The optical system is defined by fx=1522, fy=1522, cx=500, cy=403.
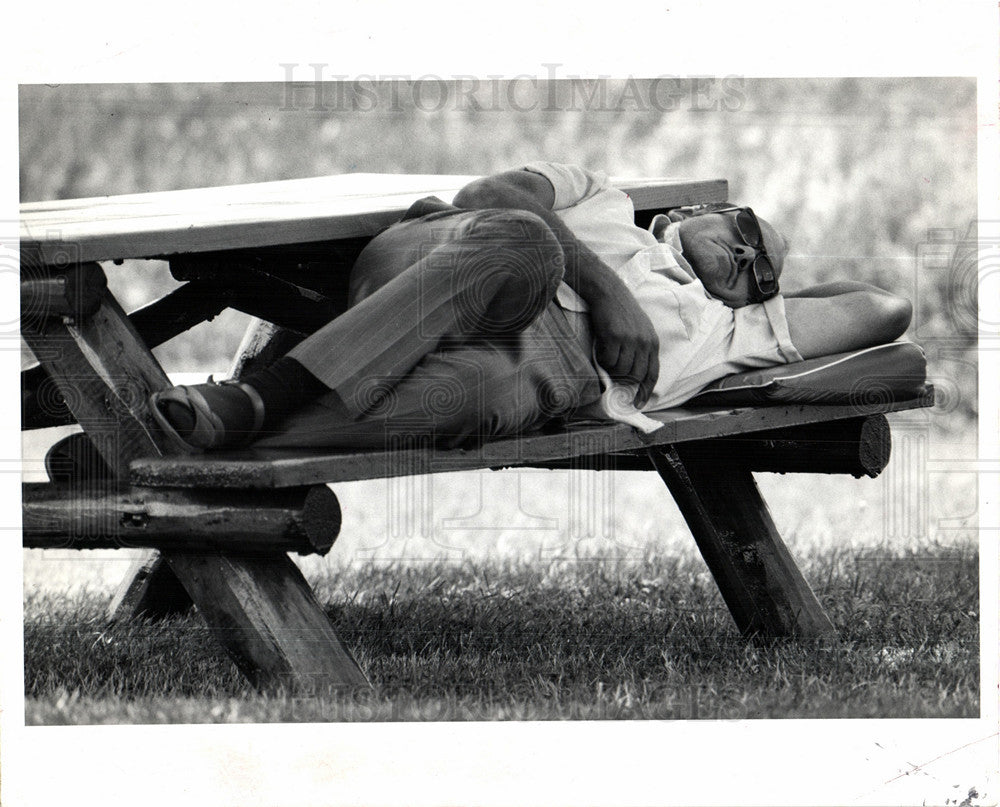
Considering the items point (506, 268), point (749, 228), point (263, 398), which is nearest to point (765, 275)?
point (749, 228)

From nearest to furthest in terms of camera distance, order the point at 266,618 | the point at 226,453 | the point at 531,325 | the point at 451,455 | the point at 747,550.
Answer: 1. the point at 226,453
2. the point at 266,618
3. the point at 451,455
4. the point at 531,325
5. the point at 747,550

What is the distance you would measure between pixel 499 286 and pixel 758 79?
965 mm

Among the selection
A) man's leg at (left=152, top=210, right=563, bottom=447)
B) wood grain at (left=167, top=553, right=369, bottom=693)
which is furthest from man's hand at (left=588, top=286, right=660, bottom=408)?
wood grain at (left=167, top=553, right=369, bottom=693)

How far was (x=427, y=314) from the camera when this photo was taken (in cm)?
319

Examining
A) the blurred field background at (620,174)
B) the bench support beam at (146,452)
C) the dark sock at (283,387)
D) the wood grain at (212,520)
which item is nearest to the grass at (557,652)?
the blurred field background at (620,174)

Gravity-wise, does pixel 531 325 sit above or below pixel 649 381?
above

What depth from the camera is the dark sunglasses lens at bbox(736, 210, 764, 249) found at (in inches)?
153

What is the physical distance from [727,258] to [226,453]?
1.48m

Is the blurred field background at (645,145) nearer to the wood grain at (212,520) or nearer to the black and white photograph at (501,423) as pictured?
the black and white photograph at (501,423)

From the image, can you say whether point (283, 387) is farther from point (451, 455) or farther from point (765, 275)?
point (765, 275)

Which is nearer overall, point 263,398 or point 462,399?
point 263,398

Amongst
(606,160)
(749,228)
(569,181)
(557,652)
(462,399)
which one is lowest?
(557,652)

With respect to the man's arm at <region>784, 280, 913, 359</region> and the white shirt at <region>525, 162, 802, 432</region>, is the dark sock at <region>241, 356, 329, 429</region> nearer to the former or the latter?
the white shirt at <region>525, 162, 802, 432</region>

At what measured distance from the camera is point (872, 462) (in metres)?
4.07
